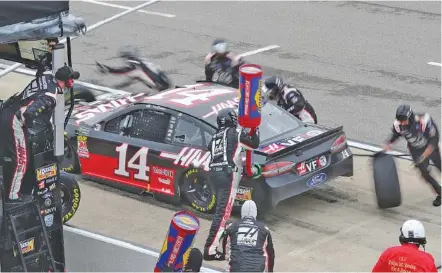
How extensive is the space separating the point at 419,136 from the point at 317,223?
1634mm

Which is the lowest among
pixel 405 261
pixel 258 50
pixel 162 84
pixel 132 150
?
pixel 258 50

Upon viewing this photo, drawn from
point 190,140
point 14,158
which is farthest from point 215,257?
point 14,158

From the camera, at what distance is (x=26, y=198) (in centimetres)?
1059

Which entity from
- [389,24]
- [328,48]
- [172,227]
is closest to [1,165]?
[172,227]

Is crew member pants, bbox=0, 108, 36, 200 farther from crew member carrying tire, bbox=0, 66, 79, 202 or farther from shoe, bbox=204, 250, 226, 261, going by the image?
shoe, bbox=204, 250, 226, 261

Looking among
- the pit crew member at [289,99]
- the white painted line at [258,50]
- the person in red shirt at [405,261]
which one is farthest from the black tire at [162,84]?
the person in red shirt at [405,261]

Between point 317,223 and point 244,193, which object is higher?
point 244,193

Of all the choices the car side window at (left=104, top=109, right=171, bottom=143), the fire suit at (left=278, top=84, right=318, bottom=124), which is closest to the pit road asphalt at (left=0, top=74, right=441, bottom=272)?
the car side window at (left=104, top=109, right=171, bottom=143)

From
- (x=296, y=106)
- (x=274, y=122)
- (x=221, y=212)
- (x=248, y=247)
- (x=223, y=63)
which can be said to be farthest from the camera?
(x=223, y=63)

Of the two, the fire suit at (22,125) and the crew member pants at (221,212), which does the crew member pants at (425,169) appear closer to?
the crew member pants at (221,212)

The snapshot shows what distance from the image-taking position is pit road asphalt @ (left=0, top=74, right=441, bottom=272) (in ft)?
39.9

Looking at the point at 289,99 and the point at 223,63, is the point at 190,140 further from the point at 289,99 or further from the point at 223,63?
the point at 223,63

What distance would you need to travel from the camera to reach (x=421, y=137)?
535 inches

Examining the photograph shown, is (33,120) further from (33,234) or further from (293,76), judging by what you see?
(293,76)
